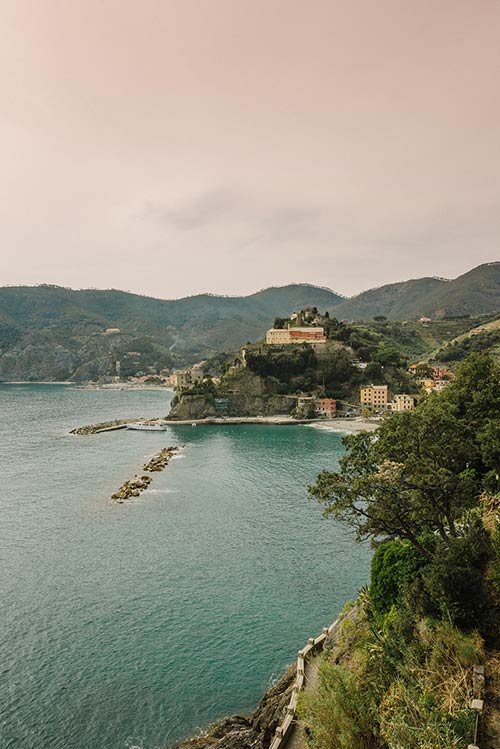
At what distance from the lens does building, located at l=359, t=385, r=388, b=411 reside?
88312mm

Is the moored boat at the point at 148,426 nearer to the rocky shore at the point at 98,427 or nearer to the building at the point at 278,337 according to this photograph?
the rocky shore at the point at 98,427

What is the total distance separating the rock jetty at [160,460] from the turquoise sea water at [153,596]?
265 cm

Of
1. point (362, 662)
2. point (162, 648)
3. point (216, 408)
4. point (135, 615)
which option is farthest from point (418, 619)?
point (216, 408)

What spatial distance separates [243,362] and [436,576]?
92161 mm

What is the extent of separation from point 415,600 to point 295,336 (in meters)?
99.3

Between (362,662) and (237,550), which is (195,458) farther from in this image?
(362,662)

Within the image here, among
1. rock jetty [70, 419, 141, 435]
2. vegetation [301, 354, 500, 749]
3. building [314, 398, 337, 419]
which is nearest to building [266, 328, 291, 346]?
building [314, 398, 337, 419]

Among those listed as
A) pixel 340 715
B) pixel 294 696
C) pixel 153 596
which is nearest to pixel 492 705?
pixel 340 715

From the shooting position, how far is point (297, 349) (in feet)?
329

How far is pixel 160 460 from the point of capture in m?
52.0

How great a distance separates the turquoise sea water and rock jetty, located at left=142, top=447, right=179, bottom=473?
265 cm

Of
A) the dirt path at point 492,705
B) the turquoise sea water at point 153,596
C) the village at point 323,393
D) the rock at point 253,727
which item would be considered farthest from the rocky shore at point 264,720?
the village at point 323,393

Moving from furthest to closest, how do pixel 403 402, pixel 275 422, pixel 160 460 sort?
pixel 275 422, pixel 403 402, pixel 160 460

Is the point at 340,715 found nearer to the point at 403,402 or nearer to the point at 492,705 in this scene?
the point at 492,705
